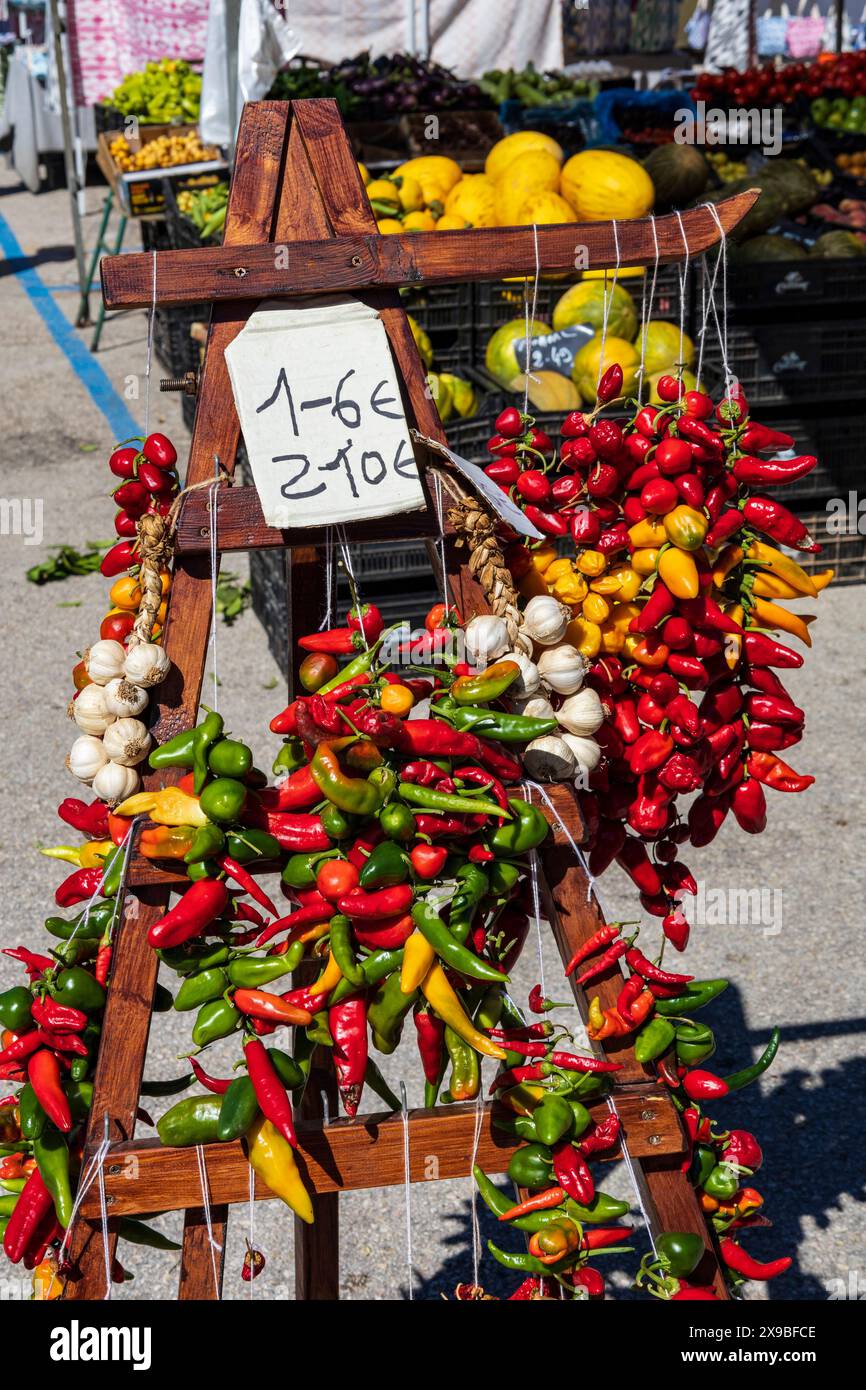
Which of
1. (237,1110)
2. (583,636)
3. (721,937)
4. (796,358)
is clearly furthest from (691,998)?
(796,358)

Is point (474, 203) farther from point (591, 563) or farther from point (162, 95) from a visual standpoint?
point (162, 95)

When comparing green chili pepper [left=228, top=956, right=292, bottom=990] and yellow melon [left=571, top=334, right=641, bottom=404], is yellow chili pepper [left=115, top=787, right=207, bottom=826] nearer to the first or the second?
green chili pepper [left=228, top=956, right=292, bottom=990]

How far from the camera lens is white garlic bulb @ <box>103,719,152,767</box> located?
1.64 metres

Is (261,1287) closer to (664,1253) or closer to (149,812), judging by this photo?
(664,1253)

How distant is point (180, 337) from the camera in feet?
24.6

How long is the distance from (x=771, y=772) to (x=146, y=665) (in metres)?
0.97

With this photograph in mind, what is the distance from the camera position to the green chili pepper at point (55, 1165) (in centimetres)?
160

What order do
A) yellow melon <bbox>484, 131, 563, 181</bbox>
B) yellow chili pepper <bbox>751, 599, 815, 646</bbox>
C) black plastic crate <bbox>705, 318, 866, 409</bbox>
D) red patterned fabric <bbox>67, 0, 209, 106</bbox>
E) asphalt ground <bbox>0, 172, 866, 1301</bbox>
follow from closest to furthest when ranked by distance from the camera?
yellow chili pepper <bbox>751, 599, 815, 646</bbox> → asphalt ground <bbox>0, 172, 866, 1301</bbox> → black plastic crate <bbox>705, 318, 866, 409</bbox> → yellow melon <bbox>484, 131, 563, 181</bbox> → red patterned fabric <bbox>67, 0, 209, 106</bbox>

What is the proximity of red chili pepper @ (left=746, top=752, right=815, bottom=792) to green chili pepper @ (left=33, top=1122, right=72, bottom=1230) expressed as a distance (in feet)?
3.67

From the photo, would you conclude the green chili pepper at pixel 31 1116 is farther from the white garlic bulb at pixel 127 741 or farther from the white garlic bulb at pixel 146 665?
the white garlic bulb at pixel 146 665

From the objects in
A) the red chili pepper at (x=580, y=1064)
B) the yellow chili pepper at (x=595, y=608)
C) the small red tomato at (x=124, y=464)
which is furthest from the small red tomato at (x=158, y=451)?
the red chili pepper at (x=580, y=1064)

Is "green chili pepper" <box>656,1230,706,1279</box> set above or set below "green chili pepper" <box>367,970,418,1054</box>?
below

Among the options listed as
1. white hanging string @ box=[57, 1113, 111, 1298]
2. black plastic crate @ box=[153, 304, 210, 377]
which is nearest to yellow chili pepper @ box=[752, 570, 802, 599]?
white hanging string @ box=[57, 1113, 111, 1298]
